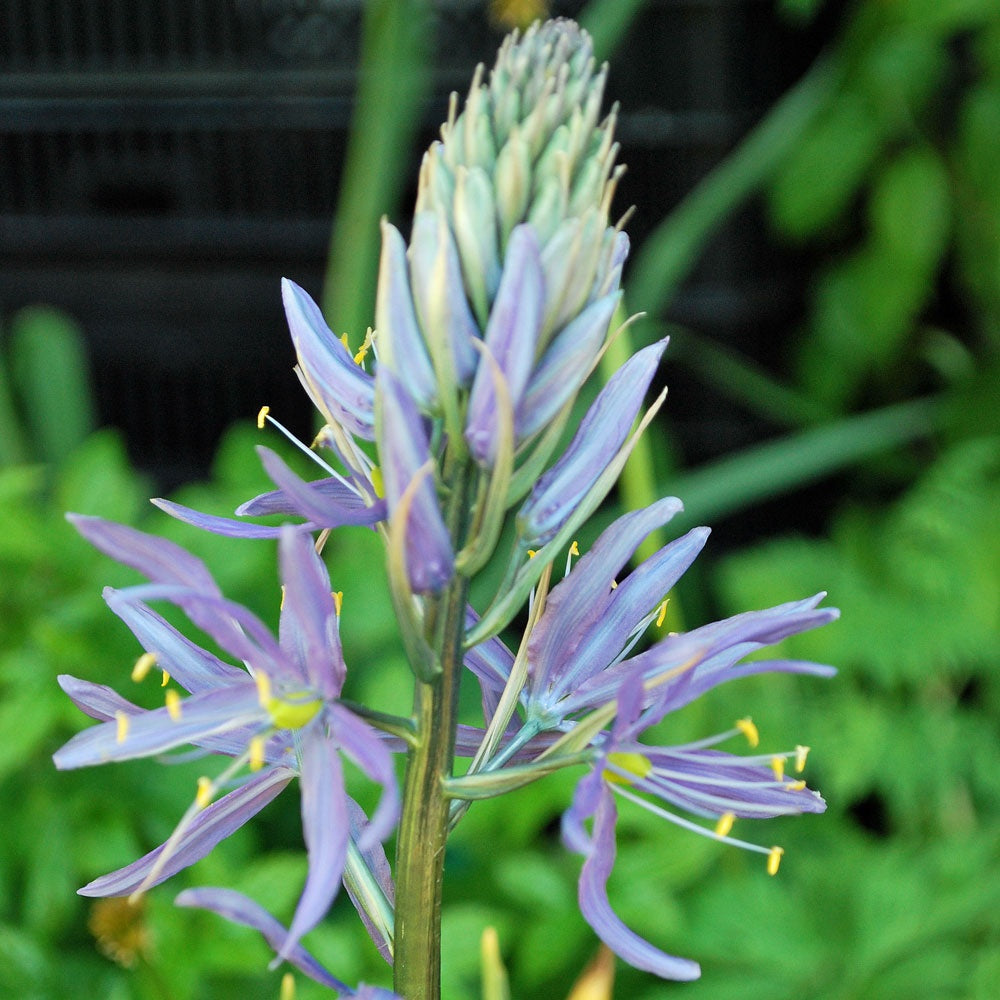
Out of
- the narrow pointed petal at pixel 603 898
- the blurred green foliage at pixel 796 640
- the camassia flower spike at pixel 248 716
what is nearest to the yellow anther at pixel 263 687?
the camassia flower spike at pixel 248 716

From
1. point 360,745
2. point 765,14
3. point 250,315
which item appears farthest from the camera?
point 250,315

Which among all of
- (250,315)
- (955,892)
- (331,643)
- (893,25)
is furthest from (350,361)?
(250,315)

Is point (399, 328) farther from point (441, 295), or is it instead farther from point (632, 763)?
point (632, 763)

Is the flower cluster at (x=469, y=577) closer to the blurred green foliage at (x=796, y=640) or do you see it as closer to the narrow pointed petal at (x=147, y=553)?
the narrow pointed petal at (x=147, y=553)

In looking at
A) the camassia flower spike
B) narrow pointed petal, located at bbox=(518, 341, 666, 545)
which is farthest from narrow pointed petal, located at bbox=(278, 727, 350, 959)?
narrow pointed petal, located at bbox=(518, 341, 666, 545)

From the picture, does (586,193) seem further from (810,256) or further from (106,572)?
(810,256)

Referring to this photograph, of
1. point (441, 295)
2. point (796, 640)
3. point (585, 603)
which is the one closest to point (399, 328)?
point (441, 295)

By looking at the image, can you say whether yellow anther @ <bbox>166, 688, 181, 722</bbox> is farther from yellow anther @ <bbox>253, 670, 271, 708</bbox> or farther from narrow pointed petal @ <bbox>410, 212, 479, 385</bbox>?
narrow pointed petal @ <bbox>410, 212, 479, 385</bbox>
